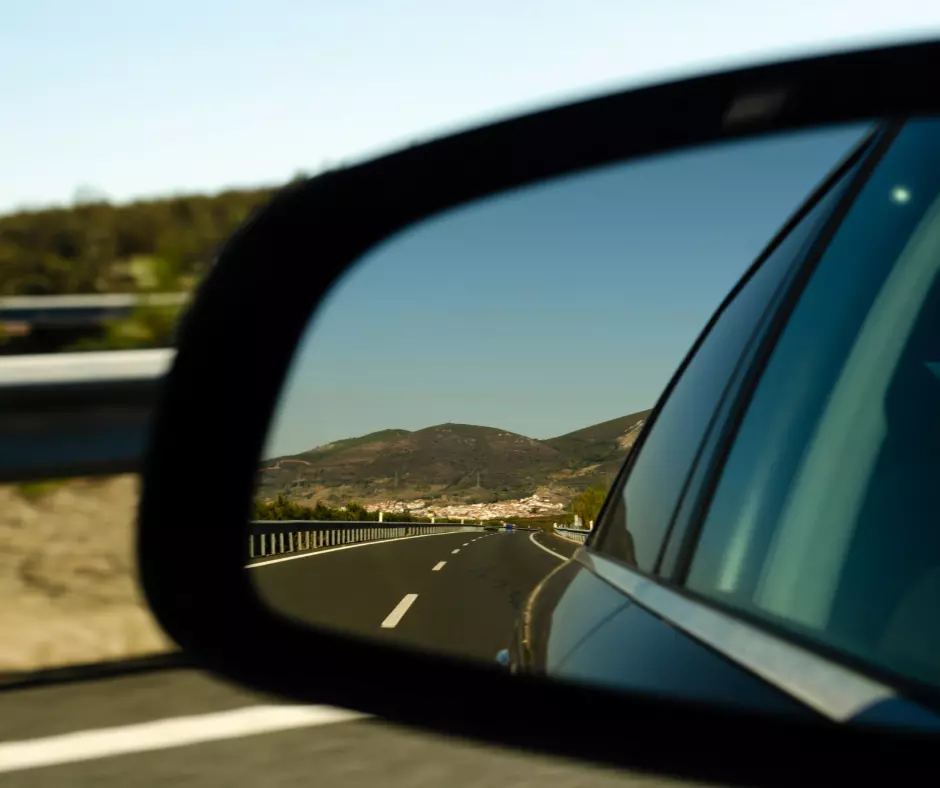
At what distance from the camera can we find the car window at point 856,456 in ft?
5.05

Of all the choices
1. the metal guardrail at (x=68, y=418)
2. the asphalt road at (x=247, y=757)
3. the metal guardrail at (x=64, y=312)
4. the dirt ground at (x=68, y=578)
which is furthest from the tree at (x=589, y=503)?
the metal guardrail at (x=64, y=312)

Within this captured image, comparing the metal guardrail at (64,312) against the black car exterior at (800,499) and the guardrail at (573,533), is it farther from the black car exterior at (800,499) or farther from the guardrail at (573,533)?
the black car exterior at (800,499)

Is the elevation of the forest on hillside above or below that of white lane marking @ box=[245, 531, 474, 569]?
above

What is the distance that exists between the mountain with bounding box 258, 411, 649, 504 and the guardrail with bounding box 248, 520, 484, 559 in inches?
2.5

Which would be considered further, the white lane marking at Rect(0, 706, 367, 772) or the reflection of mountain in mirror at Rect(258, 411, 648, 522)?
the white lane marking at Rect(0, 706, 367, 772)

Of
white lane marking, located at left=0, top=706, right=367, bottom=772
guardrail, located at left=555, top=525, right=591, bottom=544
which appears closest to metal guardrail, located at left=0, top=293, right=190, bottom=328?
white lane marking, located at left=0, top=706, right=367, bottom=772

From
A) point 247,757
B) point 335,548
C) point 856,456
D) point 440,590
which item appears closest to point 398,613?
point 440,590

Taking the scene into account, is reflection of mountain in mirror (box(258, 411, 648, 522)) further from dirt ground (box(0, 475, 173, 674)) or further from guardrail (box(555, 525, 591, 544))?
dirt ground (box(0, 475, 173, 674))

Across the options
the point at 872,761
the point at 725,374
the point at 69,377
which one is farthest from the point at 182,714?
the point at 872,761

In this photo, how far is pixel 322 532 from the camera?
2.49 meters

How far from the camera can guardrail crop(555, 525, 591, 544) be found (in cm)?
196

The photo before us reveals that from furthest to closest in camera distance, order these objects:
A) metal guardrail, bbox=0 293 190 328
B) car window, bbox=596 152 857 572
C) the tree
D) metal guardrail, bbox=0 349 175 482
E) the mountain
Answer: metal guardrail, bbox=0 293 190 328 < metal guardrail, bbox=0 349 175 482 < car window, bbox=596 152 857 572 < the tree < the mountain

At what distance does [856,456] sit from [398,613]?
0.73 meters

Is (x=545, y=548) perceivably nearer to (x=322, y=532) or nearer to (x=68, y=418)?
(x=322, y=532)
